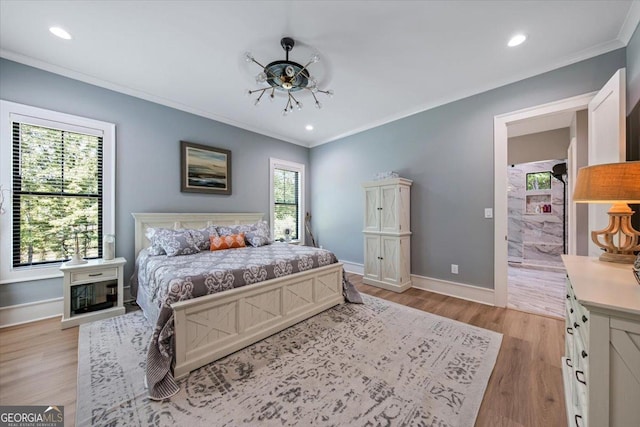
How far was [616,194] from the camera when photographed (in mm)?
1334

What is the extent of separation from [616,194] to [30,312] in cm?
515

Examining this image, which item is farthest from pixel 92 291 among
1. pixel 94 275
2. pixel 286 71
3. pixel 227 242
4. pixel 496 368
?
pixel 496 368

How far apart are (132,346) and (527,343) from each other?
3.59 m

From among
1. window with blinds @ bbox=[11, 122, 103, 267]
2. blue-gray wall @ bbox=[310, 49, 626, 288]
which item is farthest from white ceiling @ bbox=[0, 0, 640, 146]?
window with blinds @ bbox=[11, 122, 103, 267]

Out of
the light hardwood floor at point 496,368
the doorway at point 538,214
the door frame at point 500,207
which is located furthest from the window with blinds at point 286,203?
the doorway at point 538,214

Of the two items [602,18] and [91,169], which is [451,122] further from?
[91,169]

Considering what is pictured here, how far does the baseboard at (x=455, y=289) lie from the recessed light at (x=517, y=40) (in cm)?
275

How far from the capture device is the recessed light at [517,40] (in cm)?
219

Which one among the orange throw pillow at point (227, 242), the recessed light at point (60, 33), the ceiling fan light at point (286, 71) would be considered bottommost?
the orange throw pillow at point (227, 242)

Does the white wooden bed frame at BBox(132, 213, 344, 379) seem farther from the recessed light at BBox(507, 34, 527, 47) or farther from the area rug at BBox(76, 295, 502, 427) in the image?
the recessed light at BBox(507, 34, 527, 47)

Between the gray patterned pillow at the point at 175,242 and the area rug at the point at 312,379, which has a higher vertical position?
the gray patterned pillow at the point at 175,242

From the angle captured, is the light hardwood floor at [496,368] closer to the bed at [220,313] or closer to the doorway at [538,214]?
Result: the bed at [220,313]

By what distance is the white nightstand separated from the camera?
249 cm

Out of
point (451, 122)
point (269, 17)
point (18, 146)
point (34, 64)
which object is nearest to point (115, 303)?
point (18, 146)
